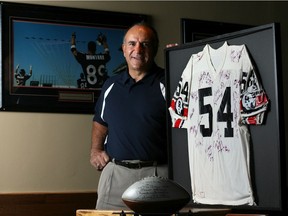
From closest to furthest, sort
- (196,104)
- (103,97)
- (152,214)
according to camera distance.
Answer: (152,214) < (196,104) < (103,97)

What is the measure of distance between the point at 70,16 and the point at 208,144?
6.92 ft

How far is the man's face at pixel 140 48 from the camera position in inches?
108

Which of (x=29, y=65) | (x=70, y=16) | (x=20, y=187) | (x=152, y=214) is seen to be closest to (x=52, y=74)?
(x=29, y=65)

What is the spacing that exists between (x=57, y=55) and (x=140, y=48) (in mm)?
1250

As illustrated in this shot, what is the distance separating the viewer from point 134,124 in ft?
8.75

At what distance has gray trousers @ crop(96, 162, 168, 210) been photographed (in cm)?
265

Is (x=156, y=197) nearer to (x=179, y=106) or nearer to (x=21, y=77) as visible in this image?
(x=179, y=106)

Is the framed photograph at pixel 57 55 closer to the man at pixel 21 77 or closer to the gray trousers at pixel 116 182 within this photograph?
the man at pixel 21 77

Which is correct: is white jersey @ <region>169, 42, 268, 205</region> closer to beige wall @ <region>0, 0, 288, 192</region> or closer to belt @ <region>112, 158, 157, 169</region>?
belt @ <region>112, 158, 157, 169</region>

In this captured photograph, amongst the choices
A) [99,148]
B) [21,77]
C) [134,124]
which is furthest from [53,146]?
[134,124]

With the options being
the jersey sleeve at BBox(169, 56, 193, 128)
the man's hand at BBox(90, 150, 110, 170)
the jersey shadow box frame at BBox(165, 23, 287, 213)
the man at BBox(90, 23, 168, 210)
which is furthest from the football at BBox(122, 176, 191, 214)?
the man's hand at BBox(90, 150, 110, 170)

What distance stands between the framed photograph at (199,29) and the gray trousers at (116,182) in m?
1.73

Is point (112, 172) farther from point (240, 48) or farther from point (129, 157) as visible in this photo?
point (240, 48)

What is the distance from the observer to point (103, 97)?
2924mm
